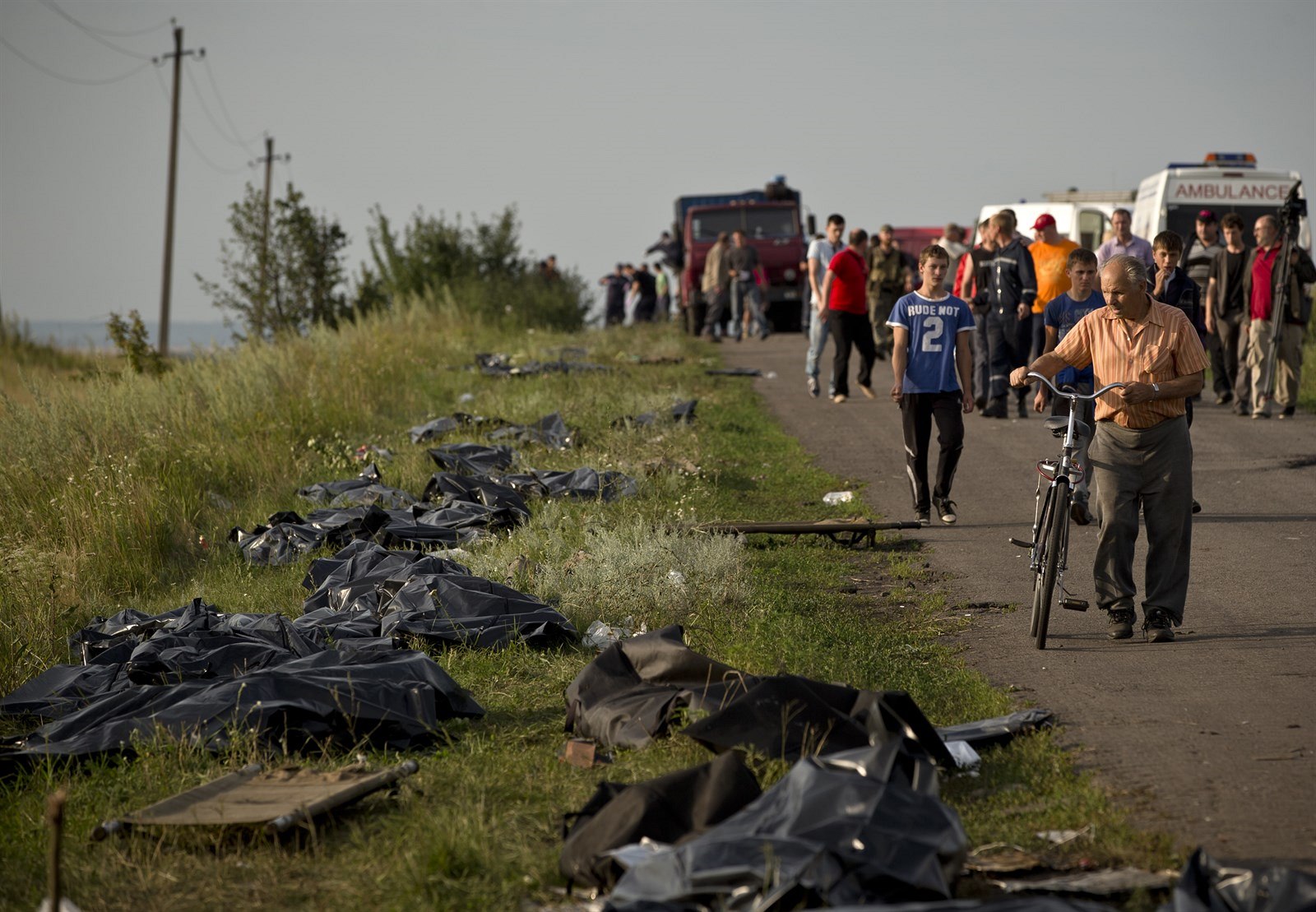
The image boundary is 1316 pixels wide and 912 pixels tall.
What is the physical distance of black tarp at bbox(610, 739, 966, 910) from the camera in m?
3.70

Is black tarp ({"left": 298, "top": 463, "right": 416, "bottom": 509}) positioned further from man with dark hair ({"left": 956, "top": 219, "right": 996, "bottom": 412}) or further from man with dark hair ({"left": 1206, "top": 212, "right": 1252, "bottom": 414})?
man with dark hair ({"left": 1206, "top": 212, "right": 1252, "bottom": 414})

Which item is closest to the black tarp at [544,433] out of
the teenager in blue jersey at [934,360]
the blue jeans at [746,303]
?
the teenager in blue jersey at [934,360]

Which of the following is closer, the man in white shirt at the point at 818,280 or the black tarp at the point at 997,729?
the black tarp at the point at 997,729

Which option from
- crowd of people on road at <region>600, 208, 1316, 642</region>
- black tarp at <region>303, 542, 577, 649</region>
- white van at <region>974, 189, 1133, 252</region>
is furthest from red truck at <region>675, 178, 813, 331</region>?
black tarp at <region>303, 542, 577, 649</region>

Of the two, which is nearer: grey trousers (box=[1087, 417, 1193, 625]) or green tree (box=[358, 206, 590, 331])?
grey trousers (box=[1087, 417, 1193, 625])

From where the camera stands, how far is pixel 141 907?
4309 mm

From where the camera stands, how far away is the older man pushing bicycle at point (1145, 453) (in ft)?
22.5

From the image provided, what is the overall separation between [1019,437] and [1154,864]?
34.0 ft

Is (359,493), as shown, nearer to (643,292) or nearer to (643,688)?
(643,688)

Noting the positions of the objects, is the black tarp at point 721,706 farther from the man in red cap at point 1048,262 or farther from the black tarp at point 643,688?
the man in red cap at point 1048,262

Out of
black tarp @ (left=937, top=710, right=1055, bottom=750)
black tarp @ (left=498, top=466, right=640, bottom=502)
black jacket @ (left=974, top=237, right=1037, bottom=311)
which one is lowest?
black tarp @ (left=937, top=710, right=1055, bottom=750)

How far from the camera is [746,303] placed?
2811 centimetres

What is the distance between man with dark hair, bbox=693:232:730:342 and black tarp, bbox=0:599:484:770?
19.5 metres

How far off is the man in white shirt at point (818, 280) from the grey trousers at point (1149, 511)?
9733 millimetres
